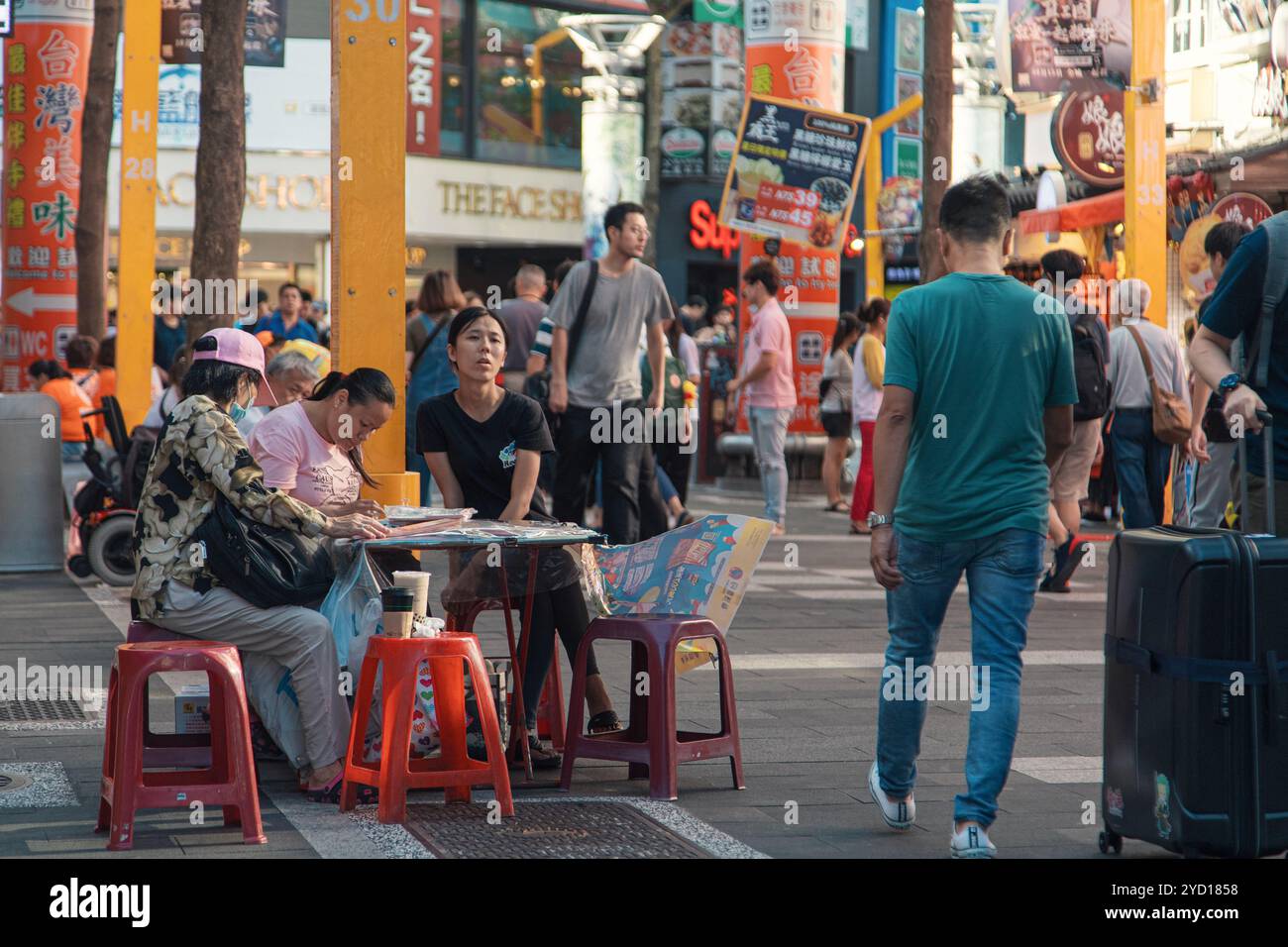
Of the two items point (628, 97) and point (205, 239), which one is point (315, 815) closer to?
point (205, 239)

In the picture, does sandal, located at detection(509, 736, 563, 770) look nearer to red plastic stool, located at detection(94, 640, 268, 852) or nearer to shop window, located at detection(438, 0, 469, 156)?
red plastic stool, located at detection(94, 640, 268, 852)

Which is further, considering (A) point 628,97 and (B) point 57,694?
(A) point 628,97

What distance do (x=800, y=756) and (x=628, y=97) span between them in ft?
78.1

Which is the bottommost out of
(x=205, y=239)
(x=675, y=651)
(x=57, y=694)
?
(x=57, y=694)

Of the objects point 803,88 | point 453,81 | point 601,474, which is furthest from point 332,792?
point 453,81

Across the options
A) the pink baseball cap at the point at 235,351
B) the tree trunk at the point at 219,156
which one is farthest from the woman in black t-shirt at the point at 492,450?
the tree trunk at the point at 219,156

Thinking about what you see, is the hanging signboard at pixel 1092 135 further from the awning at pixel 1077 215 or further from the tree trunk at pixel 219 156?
the tree trunk at pixel 219 156

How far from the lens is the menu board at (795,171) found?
19.2 meters

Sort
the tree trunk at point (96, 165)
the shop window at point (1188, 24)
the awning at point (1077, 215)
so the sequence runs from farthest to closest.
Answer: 1. the shop window at point (1188, 24)
2. the awning at point (1077, 215)
3. the tree trunk at point (96, 165)

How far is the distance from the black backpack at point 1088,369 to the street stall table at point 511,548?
4.96 meters

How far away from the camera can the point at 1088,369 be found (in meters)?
10.4

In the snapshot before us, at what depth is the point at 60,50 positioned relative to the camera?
19125 millimetres

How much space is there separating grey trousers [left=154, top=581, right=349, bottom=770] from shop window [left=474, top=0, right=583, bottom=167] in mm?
29951
